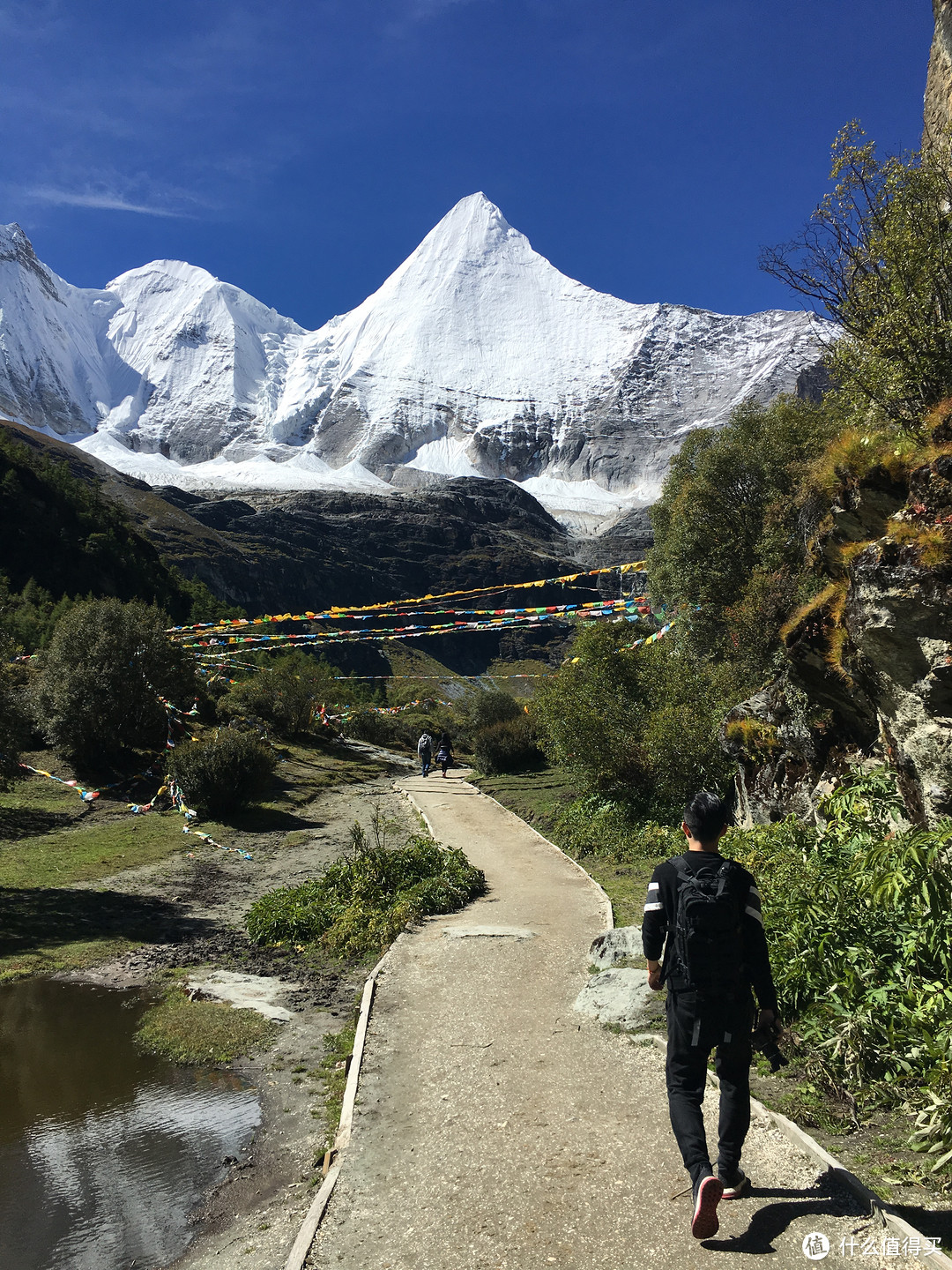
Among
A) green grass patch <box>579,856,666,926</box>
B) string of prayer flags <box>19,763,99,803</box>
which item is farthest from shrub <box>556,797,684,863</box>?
string of prayer flags <box>19,763,99,803</box>

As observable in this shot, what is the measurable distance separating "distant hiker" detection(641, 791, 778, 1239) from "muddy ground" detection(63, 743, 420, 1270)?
91.1 inches

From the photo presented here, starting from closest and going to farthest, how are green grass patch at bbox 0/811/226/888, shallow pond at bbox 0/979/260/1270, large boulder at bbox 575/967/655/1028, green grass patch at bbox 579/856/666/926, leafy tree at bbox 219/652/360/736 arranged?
shallow pond at bbox 0/979/260/1270
large boulder at bbox 575/967/655/1028
green grass patch at bbox 579/856/666/926
green grass patch at bbox 0/811/226/888
leafy tree at bbox 219/652/360/736

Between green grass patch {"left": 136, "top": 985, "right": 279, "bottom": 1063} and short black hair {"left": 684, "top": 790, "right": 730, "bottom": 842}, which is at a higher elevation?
short black hair {"left": 684, "top": 790, "right": 730, "bottom": 842}

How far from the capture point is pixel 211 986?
817cm

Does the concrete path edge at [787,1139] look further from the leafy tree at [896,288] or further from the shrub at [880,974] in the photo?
the leafy tree at [896,288]

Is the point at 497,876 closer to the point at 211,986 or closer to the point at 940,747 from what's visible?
the point at 211,986

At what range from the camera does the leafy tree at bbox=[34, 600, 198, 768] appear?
66.3 ft

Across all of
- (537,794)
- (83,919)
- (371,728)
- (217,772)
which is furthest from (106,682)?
(371,728)

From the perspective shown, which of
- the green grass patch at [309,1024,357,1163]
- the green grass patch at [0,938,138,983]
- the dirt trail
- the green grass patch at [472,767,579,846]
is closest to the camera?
the dirt trail

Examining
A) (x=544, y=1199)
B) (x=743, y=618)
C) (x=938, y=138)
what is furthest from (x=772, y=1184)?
(x=938, y=138)

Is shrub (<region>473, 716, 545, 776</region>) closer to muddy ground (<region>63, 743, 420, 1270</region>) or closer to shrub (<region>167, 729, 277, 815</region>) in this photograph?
muddy ground (<region>63, 743, 420, 1270</region>)

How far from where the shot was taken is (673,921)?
394 cm

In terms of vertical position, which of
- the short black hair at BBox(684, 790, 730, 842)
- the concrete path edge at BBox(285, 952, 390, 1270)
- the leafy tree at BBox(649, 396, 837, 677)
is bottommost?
the concrete path edge at BBox(285, 952, 390, 1270)

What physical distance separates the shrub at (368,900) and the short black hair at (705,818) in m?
6.41
